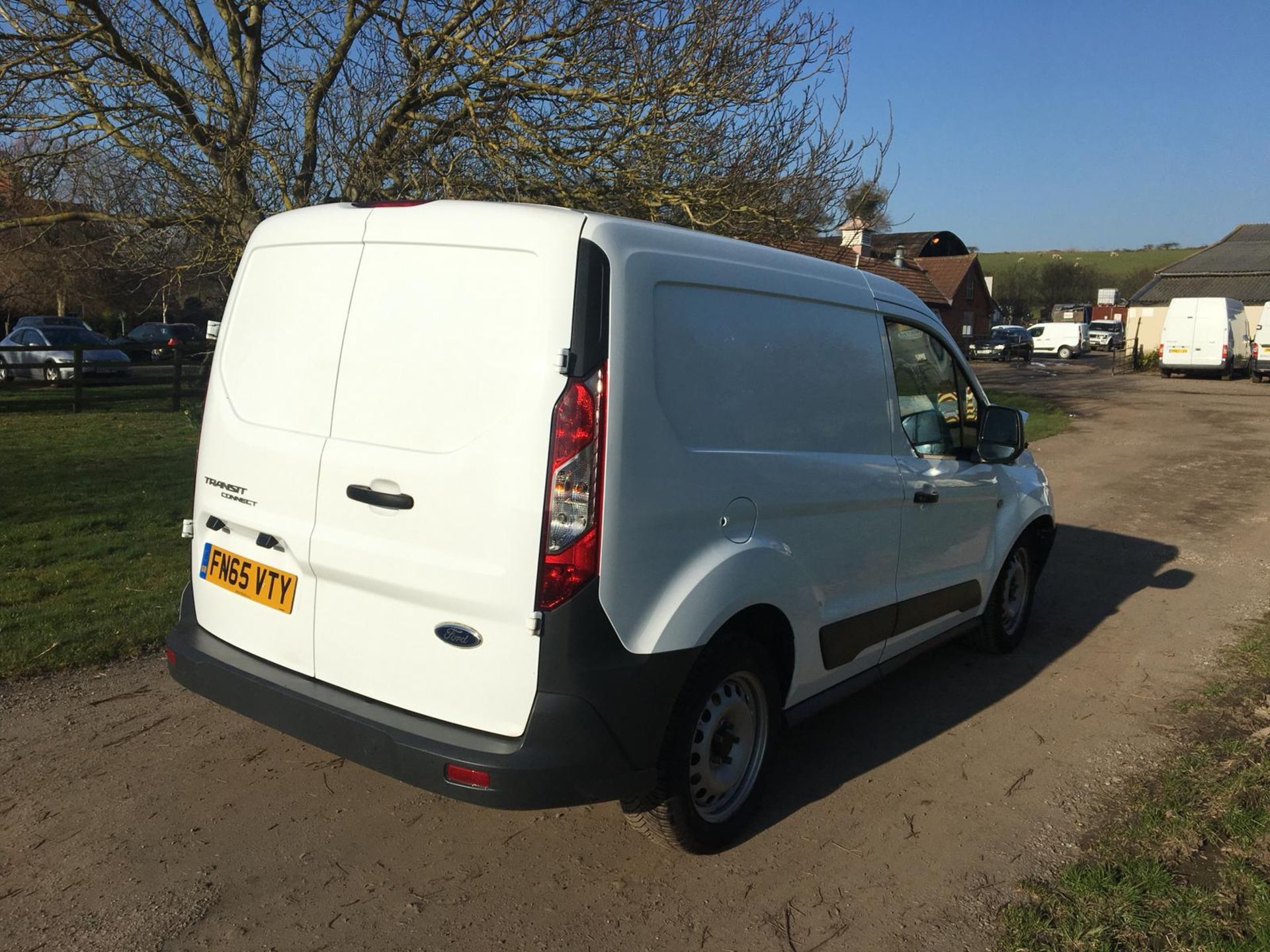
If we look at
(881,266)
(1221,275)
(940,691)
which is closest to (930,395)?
(940,691)

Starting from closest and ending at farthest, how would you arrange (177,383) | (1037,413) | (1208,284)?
(177,383), (1037,413), (1208,284)

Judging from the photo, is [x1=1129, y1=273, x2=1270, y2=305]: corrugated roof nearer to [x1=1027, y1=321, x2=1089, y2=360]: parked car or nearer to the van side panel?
[x1=1027, y1=321, x2=1089, y2=360]: parked car

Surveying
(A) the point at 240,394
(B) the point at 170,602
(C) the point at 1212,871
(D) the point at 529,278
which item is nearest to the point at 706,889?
(C) the point at 1212,871

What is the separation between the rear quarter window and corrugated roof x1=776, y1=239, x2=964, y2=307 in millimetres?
7369

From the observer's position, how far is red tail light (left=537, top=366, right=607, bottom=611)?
111 inches

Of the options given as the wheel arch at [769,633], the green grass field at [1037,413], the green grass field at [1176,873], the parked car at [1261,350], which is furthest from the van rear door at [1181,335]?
the wheel arch at [769,633]

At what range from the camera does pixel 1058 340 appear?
55.7 meters

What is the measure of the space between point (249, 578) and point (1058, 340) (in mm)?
58604

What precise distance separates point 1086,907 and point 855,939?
79 centimetres

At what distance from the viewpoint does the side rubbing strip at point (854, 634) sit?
398 cm

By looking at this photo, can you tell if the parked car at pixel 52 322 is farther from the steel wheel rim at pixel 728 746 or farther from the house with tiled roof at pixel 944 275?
the steel wheel rim at pixel 728 746

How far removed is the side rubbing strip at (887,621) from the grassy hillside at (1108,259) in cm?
9376

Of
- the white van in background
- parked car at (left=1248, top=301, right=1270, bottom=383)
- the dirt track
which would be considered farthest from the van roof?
the white van in background

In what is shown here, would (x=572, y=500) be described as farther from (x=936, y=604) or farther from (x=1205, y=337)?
(x=1205, y=337)
